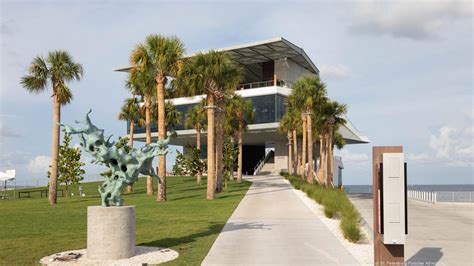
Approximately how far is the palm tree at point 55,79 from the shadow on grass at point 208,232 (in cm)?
1702

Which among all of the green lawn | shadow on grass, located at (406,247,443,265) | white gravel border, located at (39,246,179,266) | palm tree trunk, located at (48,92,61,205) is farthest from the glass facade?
white gravel border, located at (39,246,179,266)

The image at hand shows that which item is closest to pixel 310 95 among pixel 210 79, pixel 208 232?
pixel 210 79

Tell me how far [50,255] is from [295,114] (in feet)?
130

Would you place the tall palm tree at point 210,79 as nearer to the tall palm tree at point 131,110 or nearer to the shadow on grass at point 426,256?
the tall palm tree at point 131,110

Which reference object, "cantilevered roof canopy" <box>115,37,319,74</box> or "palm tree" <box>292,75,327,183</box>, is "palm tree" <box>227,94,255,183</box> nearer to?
"palm tree" <box>292,75,327,183</box>

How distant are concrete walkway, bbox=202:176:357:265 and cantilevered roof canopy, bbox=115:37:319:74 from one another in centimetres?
4204

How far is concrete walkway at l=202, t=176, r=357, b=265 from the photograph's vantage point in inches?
388

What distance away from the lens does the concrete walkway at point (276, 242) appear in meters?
9.86

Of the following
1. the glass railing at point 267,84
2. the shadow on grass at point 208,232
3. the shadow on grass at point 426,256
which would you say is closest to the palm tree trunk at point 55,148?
the shadow on grass at point 208,232

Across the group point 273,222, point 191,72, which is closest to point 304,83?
point 191,72

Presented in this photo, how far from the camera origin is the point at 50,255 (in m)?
10.5

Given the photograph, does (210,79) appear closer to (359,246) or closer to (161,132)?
(161,132)

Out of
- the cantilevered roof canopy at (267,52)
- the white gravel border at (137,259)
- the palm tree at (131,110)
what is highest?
the cantilevered roof canopy at (267,52)

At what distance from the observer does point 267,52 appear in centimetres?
6288
